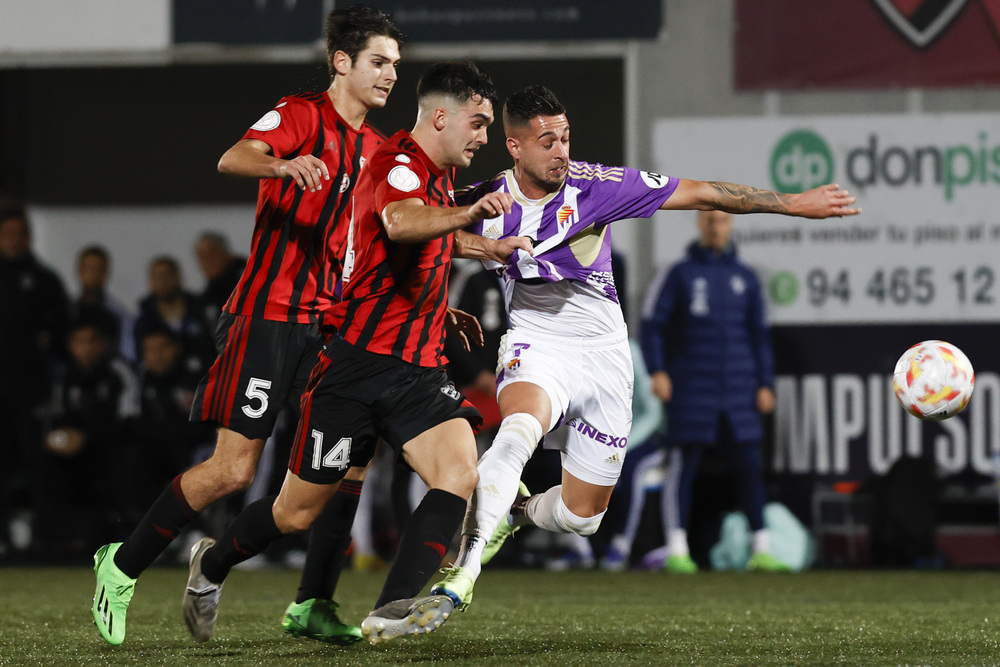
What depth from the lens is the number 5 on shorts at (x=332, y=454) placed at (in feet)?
13.3

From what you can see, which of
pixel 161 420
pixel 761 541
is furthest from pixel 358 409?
pixel 161 420

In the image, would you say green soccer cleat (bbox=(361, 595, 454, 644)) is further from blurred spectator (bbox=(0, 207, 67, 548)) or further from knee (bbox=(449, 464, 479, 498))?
blurred spectator (bbox=(0, 207, 67, 548))

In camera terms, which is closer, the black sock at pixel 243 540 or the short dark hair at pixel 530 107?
the black sock at pixel 243 540

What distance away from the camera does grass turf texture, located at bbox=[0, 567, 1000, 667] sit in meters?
4.32

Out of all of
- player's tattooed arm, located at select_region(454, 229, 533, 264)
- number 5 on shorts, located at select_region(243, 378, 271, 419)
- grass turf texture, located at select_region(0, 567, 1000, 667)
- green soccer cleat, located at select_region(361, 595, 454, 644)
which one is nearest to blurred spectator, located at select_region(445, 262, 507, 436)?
grass turf texture, located at select_region(0, 567, 1000, 667)

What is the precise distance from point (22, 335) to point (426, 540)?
6.42 m

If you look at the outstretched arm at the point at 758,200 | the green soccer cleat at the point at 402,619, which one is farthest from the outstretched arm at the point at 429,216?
the outstretched arm at the point at 758,200

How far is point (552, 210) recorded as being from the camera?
498 cm

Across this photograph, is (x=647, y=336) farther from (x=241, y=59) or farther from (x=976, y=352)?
(x=241, y=59)

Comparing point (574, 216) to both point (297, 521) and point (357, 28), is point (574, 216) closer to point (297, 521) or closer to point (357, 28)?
point (357, 28)

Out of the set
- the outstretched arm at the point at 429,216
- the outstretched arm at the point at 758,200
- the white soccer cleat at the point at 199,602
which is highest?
the outstretched arm at the point at 758,200

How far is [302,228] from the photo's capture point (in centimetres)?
469

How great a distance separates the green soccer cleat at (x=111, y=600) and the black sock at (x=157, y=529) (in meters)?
0.03

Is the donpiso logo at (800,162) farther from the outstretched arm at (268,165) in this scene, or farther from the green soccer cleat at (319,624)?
the green soccer cleat at (319,624)
